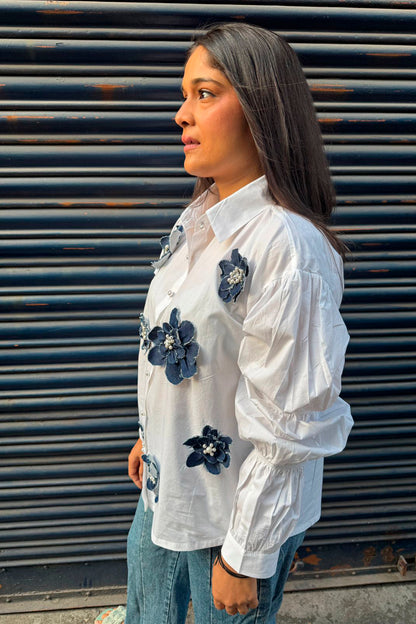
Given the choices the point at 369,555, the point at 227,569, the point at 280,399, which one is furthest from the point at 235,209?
the point at 369,555

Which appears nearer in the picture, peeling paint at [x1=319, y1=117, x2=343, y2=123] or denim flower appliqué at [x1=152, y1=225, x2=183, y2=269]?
denim flower appliqué at [x1=152, y1=225, x2=183, y2=269]

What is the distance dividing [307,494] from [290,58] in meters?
1.40

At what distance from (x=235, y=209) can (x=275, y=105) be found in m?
0.31

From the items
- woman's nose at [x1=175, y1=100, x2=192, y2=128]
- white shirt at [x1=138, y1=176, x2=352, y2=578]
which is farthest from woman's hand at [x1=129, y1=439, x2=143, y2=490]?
woman's nose at [x1=175, y1=100, x2=192, y2=128]

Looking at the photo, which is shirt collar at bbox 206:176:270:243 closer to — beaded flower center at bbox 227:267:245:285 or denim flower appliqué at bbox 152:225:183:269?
beaded flower center at bbox 227:267:245:285

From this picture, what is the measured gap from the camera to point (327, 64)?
2270mm

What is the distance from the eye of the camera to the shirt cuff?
1.33 meters

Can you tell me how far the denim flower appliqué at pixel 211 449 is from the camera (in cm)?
146

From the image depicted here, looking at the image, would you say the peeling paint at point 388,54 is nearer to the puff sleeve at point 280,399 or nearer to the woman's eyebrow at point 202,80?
the woman's eyebrow at point 202,80

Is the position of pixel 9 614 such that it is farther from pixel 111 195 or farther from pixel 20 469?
pixel 111 195

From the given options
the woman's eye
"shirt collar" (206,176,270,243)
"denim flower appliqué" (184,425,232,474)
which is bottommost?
"denim flower appliqué" (184,425,232,474)

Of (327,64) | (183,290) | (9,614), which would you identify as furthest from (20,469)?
(327,64)

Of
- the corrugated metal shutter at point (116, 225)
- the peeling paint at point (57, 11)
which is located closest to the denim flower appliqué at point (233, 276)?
the corrugated metal shutter at point (116, 225)

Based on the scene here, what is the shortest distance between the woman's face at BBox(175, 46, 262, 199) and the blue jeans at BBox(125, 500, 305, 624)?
4.05 ft
